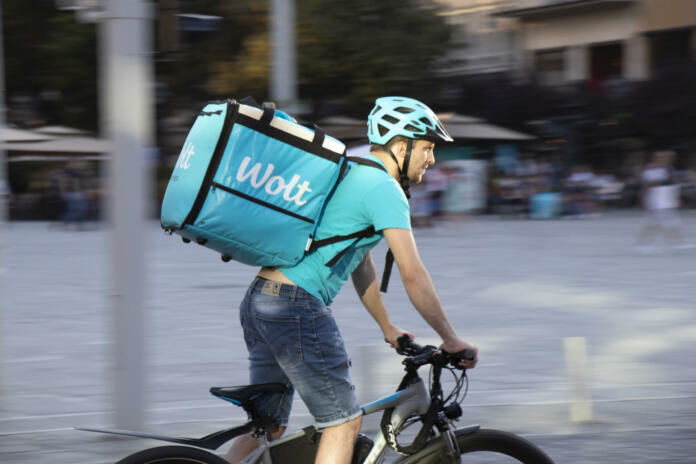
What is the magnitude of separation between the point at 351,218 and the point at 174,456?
928 mm

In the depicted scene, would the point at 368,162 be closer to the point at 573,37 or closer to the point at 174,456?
the point at 174,456

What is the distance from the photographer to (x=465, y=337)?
8969 millimetres

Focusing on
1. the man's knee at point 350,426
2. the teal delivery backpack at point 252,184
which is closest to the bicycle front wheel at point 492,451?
the man's knee at point 350,426

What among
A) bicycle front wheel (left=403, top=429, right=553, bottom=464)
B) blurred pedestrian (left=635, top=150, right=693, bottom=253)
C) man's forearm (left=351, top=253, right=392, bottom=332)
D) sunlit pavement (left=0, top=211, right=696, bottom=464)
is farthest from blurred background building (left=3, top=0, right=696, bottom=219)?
bicycle front wheel (left=403, top=429, right=553, bottom=464)

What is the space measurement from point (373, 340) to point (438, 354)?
559 centimetres

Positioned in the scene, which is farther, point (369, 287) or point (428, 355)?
point (369, 287)

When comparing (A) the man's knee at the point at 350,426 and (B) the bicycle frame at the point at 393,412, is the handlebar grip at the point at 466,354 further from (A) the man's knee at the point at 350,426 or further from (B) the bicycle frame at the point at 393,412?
(A) the man's knee at the point at 350,426

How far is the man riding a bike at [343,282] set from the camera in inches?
127

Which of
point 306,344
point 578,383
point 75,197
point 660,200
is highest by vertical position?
point 75,197

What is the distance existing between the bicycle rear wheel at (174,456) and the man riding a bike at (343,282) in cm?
26

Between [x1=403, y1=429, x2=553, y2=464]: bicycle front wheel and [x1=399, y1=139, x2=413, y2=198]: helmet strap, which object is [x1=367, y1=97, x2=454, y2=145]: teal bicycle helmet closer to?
[x1=399, y1=139, x2=413, y2=198]: helmet strap

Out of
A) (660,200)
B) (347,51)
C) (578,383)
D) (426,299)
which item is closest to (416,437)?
(426,299)

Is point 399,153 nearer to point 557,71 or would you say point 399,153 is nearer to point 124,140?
point 124,140

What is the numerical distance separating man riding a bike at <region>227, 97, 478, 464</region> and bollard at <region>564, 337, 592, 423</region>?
2.83 metres
